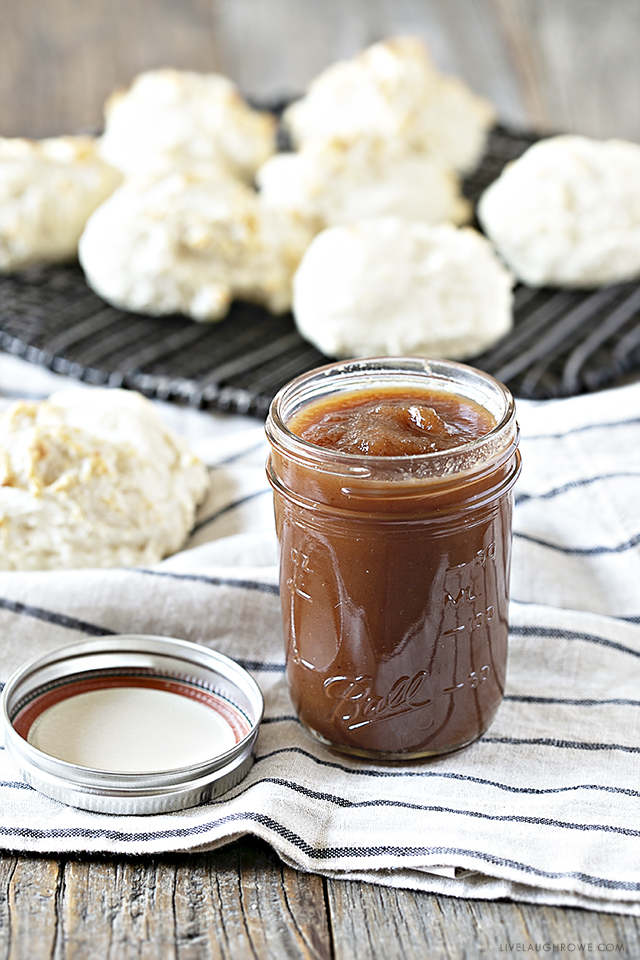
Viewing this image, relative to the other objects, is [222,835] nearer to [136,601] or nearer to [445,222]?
[136,601]

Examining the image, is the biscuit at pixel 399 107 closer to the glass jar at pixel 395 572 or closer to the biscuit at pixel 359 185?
the biscuit at pixel 359 185

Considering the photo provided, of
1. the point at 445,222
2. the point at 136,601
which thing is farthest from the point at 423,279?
the point at 136,601

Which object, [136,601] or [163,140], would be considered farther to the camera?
[163,140]

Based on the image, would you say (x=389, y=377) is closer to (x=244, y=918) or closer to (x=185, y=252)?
(x=244, y=918)

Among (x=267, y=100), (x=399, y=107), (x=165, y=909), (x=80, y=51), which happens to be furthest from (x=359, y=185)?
(x=80, y=51)

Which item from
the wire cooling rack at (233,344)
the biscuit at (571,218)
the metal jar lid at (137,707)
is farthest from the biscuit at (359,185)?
the metal jar lid at (137,707)

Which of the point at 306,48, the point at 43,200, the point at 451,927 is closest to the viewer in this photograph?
the point at 451,927
